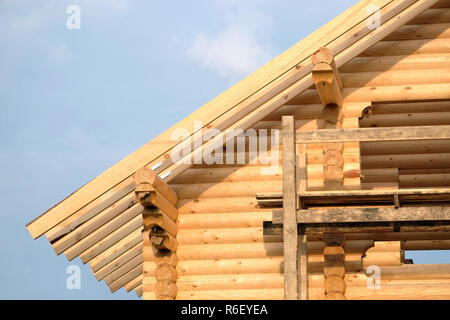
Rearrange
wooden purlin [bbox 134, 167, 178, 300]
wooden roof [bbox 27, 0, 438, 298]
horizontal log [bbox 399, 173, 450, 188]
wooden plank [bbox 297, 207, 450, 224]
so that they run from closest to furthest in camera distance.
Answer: wooden plank [bbox 297, 207, 450, 224] < wooden purlin [bbox 134, 167, 178, 300] < wooden roof [bbox 27, 0, 438, 298] < horizontal log [bbox 399, 173, 450, 188]

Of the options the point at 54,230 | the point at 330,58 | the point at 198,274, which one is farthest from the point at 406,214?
the point at 54,230

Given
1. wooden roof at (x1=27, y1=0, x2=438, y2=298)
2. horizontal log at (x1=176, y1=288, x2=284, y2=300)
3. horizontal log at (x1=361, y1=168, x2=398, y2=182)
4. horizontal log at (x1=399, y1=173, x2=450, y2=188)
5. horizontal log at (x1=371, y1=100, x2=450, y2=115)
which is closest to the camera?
wooden roof at (x1=27, y1=0, x2=438, y2=298)

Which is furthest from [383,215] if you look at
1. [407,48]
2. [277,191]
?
[407,48]

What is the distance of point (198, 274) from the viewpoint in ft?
50.7

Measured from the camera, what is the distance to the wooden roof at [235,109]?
1439 cm

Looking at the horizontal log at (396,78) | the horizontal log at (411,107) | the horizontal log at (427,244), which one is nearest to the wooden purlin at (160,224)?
the horizontal log at (396,78)

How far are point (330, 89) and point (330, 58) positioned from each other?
0.76m

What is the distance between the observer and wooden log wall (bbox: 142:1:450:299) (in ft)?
49.9

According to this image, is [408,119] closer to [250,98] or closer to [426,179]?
[426,179]

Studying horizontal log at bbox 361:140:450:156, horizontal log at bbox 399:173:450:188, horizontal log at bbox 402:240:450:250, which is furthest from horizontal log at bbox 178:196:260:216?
horizontal log at bbox 402:240:450:250

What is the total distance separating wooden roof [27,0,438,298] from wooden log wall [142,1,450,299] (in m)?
0.51

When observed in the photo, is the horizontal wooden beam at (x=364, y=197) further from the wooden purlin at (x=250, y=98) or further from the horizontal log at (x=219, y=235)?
the wooden purlin at (x=250, y=98)

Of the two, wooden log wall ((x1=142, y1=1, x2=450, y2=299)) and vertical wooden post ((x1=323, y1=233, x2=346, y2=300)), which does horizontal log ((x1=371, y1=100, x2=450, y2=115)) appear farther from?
vertical wooden post ((x1=323, y1=233, x2=346, y2=300))
